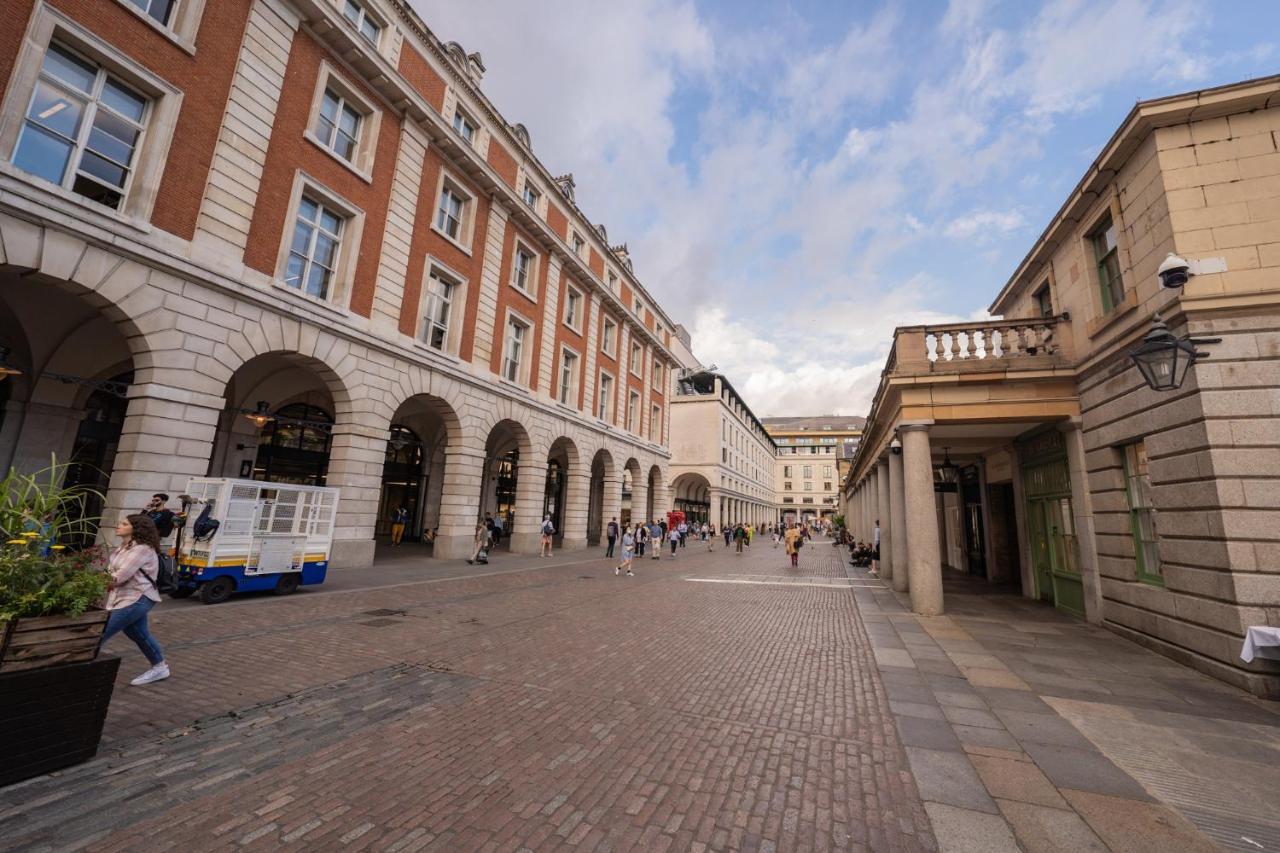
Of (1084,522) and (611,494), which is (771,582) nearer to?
(1084,522)

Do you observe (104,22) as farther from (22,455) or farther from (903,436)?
(903,436)

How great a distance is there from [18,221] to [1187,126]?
59.7 ft

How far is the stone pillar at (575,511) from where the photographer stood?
25.1 m

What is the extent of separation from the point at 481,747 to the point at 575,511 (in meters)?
21.4

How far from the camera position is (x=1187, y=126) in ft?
22.9

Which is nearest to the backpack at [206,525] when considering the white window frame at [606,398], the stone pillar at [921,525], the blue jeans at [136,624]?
the blue jeans at [136,624]

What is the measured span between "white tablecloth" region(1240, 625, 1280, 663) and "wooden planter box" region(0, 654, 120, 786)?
10.4 meters

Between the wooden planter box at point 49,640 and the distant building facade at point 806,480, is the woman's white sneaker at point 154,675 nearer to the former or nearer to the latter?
the wooden planter box at point 49,640

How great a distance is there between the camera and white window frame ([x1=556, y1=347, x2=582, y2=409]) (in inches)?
977

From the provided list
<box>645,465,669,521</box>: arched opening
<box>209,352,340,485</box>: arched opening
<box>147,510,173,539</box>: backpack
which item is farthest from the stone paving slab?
<box>645,465,669,521</box>: arched opening

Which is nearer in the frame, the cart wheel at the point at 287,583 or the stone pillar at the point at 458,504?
the cart wheel at the point at 287,583

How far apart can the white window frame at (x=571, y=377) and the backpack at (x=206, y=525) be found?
1624cm

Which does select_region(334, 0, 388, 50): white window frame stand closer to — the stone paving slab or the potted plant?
the potted plant

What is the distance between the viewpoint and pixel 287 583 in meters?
10.2
